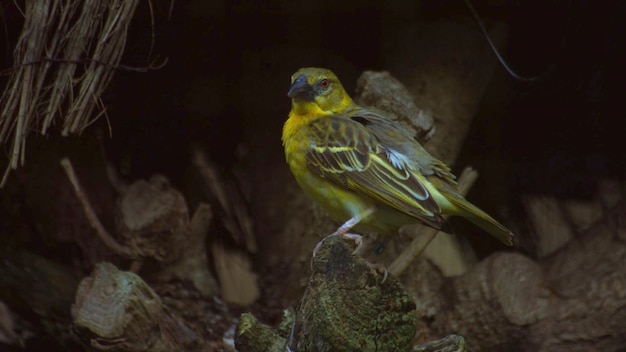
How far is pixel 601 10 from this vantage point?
214 inches

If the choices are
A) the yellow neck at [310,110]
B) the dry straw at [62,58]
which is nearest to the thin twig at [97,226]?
the dry straw at [62,58]

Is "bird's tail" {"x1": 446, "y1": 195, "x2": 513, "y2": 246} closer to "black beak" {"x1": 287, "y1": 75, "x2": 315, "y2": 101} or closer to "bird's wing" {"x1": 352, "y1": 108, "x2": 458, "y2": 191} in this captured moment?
"bird's wing" {"x1": 352, "y1": 108, "x2": 458, "y2": 191}

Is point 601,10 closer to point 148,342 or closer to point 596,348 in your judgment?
point 596,348

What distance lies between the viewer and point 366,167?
401cm

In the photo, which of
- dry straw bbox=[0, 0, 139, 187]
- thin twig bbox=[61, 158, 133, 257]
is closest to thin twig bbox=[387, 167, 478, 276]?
thin twig bbox=[61, 158, 133, 257]

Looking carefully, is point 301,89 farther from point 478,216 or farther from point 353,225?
point 478,216

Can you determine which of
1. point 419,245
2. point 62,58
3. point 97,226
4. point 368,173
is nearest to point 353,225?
point 368,173

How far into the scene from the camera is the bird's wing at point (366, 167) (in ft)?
12.5

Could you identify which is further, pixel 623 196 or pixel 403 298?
pixel 623 196

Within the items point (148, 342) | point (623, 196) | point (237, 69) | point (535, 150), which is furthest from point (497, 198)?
point (148, 342)

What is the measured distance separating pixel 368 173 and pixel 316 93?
0.53 m

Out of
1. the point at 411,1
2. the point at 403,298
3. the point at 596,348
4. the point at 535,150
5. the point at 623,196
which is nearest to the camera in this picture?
the point at 403,298

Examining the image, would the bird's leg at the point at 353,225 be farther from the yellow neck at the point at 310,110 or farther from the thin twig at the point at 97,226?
the thin twig at the point at 97,226

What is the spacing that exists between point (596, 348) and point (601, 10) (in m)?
1.93
